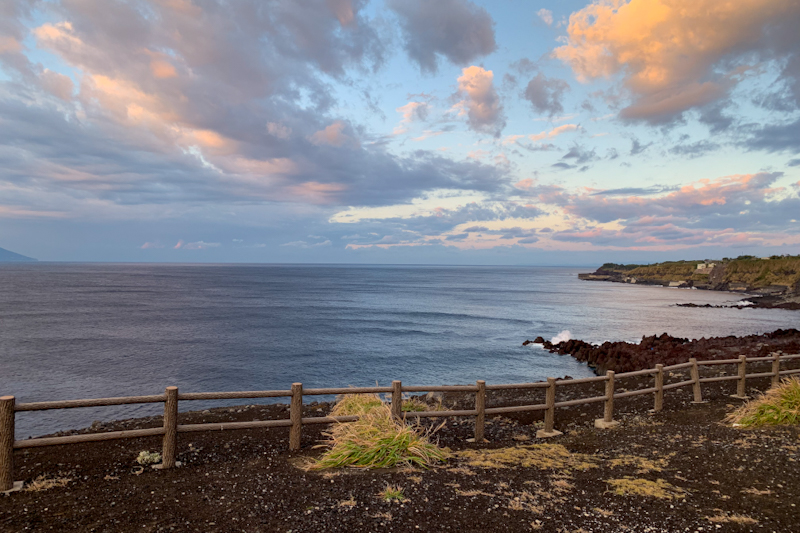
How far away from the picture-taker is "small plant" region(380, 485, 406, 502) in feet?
22.2

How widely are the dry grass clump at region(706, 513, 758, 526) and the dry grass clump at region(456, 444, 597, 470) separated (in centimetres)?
221

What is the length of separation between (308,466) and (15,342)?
42.0 meters

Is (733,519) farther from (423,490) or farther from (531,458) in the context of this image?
(423,490)

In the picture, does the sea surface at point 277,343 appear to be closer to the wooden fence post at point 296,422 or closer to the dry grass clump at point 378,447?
the wooden fence post at point 296,422

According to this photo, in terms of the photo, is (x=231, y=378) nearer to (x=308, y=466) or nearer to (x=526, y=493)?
(x=308, y=466)

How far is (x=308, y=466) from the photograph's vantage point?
810cm

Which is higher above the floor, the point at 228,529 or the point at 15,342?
the point at 228,529

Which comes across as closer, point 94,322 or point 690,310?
point 94,322

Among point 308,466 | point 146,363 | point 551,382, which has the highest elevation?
point 551,382

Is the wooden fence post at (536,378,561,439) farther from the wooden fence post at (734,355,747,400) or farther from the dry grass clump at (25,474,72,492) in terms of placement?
the dry grass clump at (25,474,72,492)

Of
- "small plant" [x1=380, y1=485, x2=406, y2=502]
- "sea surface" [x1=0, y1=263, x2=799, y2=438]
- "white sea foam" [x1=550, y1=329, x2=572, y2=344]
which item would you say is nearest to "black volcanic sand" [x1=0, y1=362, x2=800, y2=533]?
"small plant" [x1=380, y1=485, x2=406, y2=502]

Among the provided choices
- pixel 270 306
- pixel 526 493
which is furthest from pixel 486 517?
pixel 270 306

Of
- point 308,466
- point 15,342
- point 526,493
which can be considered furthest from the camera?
point 15,342

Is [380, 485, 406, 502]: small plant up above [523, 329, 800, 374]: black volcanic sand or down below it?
above
